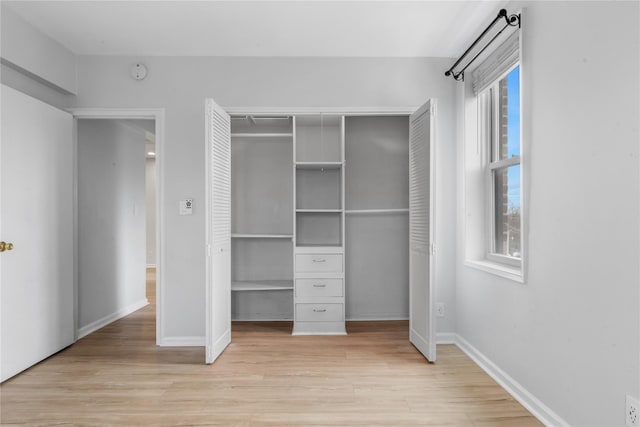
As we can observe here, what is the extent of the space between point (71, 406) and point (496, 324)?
2.75 m

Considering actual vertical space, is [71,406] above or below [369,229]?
below

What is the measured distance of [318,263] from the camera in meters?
3.66

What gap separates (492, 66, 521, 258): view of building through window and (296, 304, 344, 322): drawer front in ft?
5.11

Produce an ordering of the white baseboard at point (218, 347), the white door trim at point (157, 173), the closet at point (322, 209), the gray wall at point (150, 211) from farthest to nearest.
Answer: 1. the gray wall at point (150, 211)
2. the closet at point (322, 209)
3. the white door trim at point (157, 173)
4. the white baseboard at point (218, 347)

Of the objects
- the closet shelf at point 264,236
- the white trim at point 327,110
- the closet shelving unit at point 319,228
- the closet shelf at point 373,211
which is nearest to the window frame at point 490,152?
the white trim at point 327,110

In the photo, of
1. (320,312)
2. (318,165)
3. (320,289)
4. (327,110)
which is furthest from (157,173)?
(320,312)

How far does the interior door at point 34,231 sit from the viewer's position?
2.57 meters

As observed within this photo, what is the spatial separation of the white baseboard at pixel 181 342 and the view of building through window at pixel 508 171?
8.63 ft

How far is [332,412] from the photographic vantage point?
2.13 meters

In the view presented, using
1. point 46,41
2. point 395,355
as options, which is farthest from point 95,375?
point 46,41

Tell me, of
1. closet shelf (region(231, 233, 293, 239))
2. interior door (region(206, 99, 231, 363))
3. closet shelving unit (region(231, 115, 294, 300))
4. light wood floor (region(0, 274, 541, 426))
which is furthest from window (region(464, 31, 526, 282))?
interior door (region(206, 99, 231, 363))

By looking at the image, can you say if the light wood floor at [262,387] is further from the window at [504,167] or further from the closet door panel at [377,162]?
the closet door panel at [377,162]

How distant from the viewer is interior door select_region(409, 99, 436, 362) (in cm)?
A: 286

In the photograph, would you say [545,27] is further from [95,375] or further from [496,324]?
[95,375]
